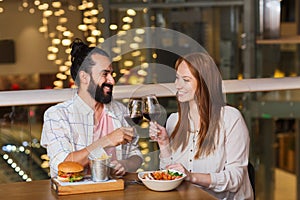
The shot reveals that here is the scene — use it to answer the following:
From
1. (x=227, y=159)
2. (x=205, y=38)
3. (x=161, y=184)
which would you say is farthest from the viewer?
(x=205, y=38)

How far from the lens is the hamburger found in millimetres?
2509

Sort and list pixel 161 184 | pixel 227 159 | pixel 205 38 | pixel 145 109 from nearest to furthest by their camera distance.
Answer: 1. pixel 161 184
2. pixel 145 109
3. pixel 227 159
4. pixel 205 38

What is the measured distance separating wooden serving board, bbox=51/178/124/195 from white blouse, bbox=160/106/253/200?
1.39 ft

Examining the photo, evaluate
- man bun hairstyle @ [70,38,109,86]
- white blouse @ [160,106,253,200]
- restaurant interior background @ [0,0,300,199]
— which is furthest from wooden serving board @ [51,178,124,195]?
restaurant interior background @ [0,0,300,199]

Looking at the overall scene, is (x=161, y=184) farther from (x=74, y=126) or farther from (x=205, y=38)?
(x=205, y=38)

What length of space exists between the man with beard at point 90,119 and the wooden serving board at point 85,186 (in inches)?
11.9

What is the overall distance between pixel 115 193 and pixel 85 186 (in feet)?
0.35

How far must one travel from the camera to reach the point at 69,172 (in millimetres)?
2508

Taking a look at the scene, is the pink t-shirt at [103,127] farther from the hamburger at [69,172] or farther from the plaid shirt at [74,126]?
the hamburger at [69,172]

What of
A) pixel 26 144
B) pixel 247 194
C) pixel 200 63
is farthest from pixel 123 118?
pixel 26 144

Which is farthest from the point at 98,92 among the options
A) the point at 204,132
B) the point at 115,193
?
the point at 115,193

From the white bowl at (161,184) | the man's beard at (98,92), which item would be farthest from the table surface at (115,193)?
the man's beard at (98,92)

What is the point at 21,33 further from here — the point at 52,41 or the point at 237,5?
the point at 237,5

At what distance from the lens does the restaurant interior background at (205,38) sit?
20.0 ft
